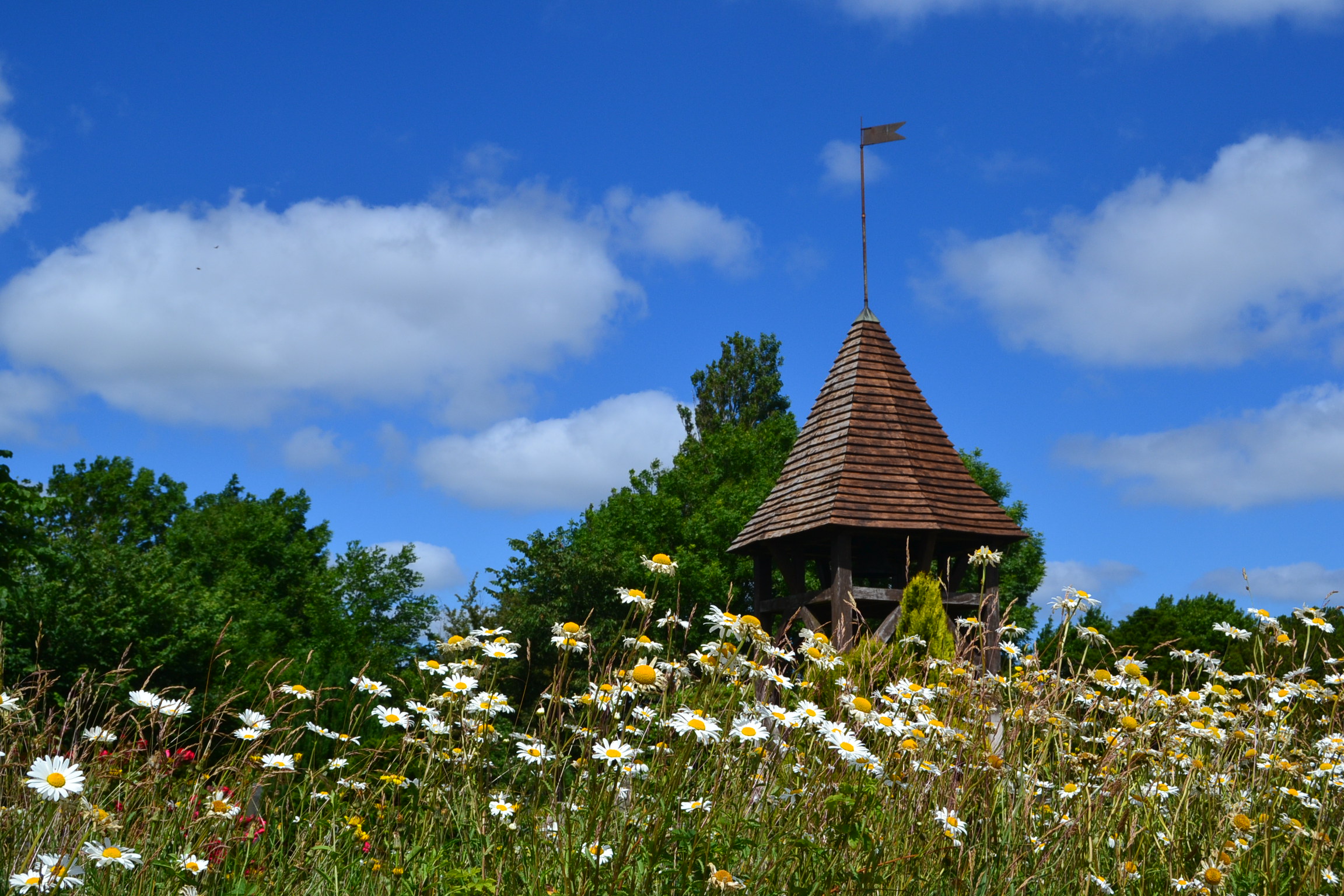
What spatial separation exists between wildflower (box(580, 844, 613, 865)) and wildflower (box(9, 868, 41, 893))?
1.20 meters

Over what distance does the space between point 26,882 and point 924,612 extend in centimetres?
1016

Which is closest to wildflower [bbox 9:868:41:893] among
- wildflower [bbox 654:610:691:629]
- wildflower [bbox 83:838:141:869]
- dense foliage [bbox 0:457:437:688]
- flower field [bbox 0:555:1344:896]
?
flower field [bbox 0:555:1344:896]

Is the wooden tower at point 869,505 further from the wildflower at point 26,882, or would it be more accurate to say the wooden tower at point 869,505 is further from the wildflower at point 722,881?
the wildflower at point 26,882

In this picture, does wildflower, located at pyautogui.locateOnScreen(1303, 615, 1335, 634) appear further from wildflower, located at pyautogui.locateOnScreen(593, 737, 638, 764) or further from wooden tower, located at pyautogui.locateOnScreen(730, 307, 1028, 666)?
wooden tower, located at pyautogui.locateOnScreen(730, 307, 1028, 666)

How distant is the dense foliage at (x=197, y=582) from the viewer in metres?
19.2

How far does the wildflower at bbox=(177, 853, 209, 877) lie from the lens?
112 inches

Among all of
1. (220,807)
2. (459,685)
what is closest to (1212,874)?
(459,685)

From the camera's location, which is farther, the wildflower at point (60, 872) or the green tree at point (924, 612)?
the green tree at point (924, 612)

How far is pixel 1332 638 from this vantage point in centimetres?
898

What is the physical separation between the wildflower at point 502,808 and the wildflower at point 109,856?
97 centimetres

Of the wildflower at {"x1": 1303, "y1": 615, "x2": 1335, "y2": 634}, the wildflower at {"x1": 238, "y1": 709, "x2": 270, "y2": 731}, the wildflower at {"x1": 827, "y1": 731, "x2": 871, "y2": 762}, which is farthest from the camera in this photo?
the wildflower at {"x1": 1303, "y1": 615, "x2": 1335, "y2": 634}

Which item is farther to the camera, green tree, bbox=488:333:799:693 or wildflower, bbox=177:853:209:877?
green tree, bbox=488:333:799:693

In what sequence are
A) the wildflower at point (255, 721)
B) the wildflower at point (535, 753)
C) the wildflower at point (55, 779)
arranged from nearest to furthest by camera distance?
the wildflower at point (55, 779)
the wildflower at point (535, 753)
the wildflower at point (255, 721)

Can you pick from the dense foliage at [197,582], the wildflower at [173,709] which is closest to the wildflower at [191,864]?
the wildflower at [173,709]
